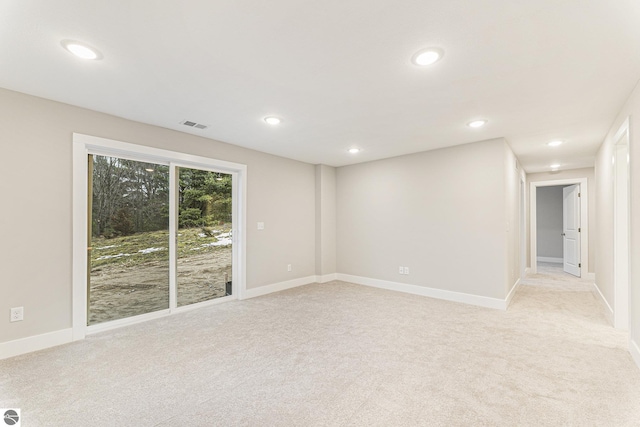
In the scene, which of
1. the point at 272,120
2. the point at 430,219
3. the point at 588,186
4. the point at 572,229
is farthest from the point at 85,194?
the point at 572,229

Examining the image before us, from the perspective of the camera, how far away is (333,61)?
7.01 feet

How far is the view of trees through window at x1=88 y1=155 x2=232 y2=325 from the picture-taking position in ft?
10.8

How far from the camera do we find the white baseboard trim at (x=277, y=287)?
15.2ft

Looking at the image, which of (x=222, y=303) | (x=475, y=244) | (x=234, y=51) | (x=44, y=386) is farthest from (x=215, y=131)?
(x=475, y=244)

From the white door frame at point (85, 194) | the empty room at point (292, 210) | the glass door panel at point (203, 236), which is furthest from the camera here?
the glass door panel at point (203, 236)

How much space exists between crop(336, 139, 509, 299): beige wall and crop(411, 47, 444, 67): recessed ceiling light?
259 cm

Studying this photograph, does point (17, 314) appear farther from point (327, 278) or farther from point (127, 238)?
point (327, 278)

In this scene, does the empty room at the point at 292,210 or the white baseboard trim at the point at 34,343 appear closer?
the empty room at the point at 292,210

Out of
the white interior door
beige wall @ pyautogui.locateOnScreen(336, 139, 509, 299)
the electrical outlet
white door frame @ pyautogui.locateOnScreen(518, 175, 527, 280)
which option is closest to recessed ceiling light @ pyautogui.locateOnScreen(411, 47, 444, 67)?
beige wall @ pyautogui.locateOnScreen(336, 139, 509, 299)

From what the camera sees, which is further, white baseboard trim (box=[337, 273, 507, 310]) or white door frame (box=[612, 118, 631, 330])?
white baseboard trim (box=[337, 273, 507, 310])

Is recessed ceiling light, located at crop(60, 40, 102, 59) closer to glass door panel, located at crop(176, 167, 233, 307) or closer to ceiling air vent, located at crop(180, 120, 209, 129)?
ceiling air vent, located at crop(180, 120, 209, 129)

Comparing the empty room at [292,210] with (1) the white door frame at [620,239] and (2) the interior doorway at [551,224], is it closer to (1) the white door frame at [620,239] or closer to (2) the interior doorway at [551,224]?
(1) the white door frame at [620,239]

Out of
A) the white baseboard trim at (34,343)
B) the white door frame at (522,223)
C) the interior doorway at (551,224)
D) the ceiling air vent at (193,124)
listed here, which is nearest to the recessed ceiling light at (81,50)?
the ceiling air vent at (193,124)

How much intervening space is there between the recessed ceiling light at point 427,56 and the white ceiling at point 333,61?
5cm
